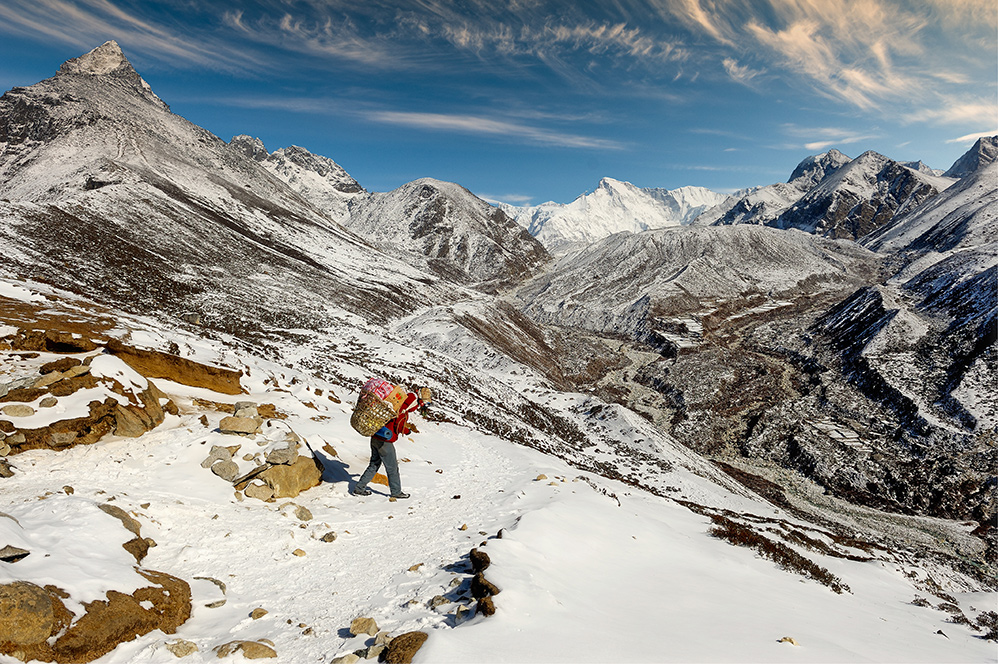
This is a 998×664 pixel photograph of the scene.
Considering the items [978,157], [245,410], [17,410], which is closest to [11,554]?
[17,410]

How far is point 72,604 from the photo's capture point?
4.32 m

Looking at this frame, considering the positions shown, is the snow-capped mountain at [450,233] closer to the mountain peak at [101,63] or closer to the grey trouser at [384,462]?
the mountain peak at [101,63]

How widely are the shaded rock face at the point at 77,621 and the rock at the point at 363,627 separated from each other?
193 cm

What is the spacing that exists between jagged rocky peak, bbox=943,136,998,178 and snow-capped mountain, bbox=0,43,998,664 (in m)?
111

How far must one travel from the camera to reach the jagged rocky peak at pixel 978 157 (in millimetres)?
135625

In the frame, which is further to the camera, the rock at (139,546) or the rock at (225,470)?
the rock at (225,470)

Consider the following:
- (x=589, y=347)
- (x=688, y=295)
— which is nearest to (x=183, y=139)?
(x=589, y=347)

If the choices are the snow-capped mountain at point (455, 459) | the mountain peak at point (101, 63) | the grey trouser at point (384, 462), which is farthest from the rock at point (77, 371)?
the mountain peak at point (101, 63)

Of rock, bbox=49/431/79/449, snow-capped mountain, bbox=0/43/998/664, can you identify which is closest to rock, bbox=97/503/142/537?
snow-capped mountain, bbox=0/43/998/664

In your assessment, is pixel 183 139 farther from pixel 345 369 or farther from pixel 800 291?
pixel 800 291

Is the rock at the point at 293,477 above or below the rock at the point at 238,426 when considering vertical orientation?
below

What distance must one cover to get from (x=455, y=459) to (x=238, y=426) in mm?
6645

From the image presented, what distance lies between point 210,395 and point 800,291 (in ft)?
260

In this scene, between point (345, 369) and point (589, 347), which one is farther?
point (589, 347)
